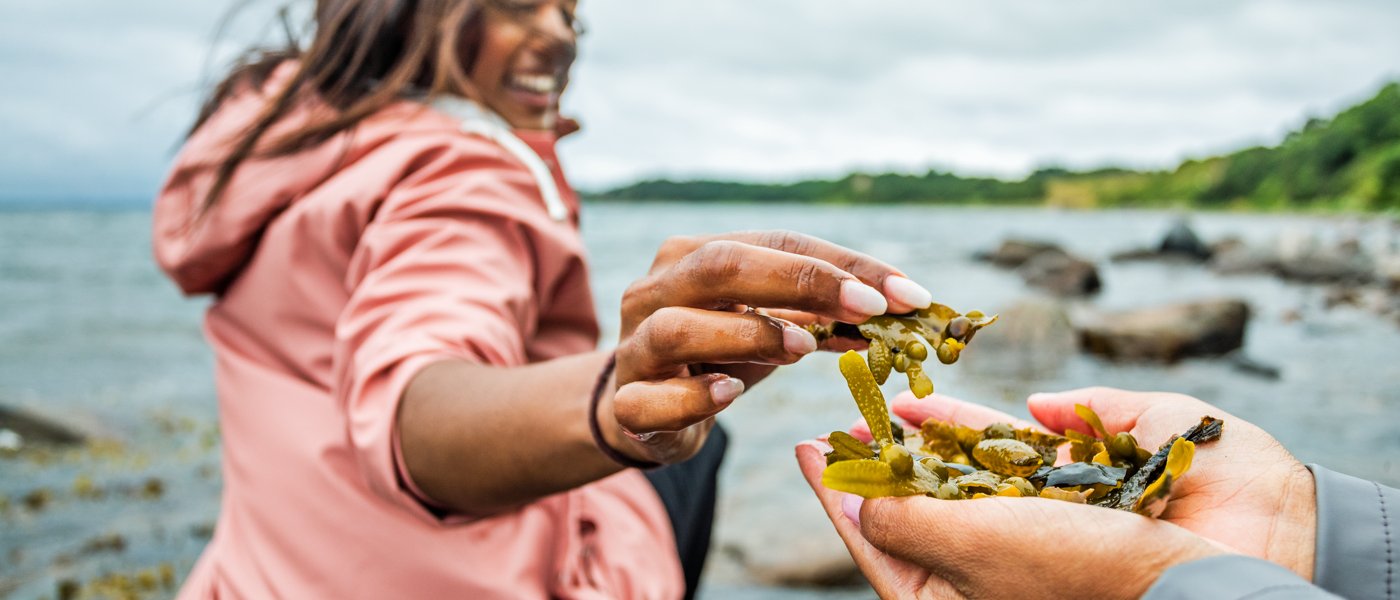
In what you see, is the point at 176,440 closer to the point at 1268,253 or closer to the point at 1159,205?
the point at 1268,253

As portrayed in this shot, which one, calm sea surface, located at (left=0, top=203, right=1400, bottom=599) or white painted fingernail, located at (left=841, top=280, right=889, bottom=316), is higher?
white painted fingernail, located at (left=841, top=280, right=889, bottom=316)

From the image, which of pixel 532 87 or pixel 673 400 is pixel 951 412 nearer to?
pixel 673 400

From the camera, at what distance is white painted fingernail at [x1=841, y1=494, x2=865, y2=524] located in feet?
5.23

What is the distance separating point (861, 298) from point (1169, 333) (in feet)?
32.4

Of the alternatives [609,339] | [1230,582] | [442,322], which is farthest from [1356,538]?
[609,339]

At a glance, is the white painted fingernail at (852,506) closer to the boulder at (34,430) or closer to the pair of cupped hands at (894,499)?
the pair of cupped hands at (894,499)

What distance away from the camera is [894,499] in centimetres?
147

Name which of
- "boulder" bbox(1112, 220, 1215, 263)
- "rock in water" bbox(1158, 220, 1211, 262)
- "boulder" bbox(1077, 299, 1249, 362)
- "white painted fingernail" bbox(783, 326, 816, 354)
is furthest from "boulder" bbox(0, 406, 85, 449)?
"rock in water" bbox(1158, 220, 1211, 262)

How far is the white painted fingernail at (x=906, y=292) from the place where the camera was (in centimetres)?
144

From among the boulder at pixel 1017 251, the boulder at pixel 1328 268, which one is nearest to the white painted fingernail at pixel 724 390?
the boulder at pixel 1328 268

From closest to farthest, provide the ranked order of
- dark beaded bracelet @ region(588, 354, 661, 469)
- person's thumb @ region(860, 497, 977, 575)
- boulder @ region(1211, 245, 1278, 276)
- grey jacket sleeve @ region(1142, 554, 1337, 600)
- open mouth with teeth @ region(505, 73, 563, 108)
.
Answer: grey jacket sleeve @ region(1142, 554, 1337, 600)
person's thumb @ region(860, 497, 977, 575)
dark beaded bracelet @ region(588, 354, 661, 469)
open mouth with teeth @ region(505, 73, 563, 108)
boulder @ region(1211, 245, 1278, 276)

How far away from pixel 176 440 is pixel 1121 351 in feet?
32.8

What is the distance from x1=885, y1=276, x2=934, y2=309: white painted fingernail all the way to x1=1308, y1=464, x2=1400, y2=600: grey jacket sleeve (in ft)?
2.58

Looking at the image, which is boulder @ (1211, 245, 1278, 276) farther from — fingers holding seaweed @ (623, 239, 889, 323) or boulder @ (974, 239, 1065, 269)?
fingers holding seaweed @ (623, 239, 889, 323)
